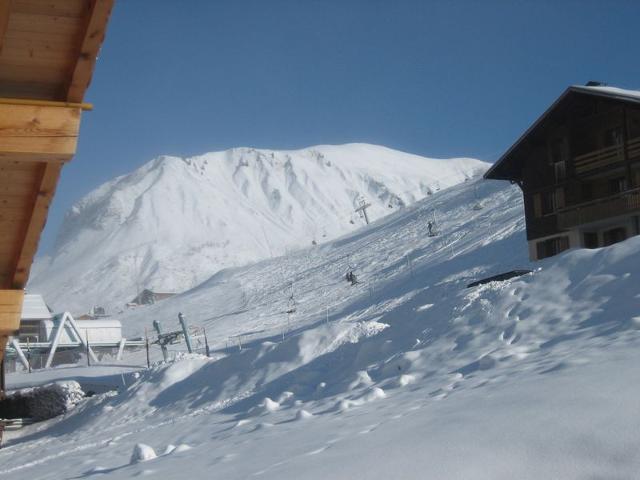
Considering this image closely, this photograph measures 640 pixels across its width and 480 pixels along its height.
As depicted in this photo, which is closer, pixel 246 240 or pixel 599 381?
pixel 599 381

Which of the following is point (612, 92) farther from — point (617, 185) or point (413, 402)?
point (413, 402)

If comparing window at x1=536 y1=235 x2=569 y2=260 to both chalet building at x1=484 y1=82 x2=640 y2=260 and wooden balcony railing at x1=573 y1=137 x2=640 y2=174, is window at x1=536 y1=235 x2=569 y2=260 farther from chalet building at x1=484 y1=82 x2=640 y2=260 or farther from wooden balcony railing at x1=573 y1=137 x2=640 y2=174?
wooden balcony railing at x1=573 y1=137 x2=640 y2=174

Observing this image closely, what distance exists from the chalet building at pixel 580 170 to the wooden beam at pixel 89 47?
2989 cm

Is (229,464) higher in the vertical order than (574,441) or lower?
lower

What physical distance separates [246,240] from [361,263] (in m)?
114

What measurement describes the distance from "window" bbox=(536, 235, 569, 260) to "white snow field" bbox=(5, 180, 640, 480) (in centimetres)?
1979

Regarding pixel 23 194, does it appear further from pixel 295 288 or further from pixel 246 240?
pixel 246 240

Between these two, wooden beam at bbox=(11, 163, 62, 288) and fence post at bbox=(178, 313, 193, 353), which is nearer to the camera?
wooden beam at bbox=(11, 163, 62, 288)

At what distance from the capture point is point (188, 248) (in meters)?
170

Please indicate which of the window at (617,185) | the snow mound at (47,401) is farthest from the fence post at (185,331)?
the window at (617,185)

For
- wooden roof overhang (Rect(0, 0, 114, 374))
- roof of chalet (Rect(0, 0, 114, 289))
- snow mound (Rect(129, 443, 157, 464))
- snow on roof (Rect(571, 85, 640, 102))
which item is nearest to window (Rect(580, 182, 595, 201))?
snow on roof (Rect(571, 85, 640, 102))

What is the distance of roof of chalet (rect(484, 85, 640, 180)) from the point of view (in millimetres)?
32750

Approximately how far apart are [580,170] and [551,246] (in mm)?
4134

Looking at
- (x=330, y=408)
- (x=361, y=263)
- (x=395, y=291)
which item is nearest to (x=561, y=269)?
(x=330, y=408)
